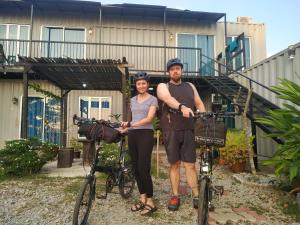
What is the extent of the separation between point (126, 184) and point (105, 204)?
16.2 inches

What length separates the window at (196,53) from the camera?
505 inches

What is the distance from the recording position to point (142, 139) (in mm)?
3668

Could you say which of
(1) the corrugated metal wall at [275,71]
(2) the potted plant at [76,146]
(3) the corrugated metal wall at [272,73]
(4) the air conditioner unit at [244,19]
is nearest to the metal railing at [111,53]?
(4) the air conditioner unit at [244,19]

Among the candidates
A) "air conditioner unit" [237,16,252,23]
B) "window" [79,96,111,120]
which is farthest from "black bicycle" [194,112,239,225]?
"air conditioner unit" [237,16,252,23]

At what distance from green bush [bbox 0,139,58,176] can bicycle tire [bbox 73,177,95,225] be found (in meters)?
3.43

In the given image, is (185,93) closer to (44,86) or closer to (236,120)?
(236,120)

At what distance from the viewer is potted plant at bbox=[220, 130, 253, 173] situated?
6.65 meters

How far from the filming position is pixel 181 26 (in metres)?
13.6

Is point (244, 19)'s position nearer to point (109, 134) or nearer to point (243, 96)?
point (243, 96)

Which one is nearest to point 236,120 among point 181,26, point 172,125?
point 181,26

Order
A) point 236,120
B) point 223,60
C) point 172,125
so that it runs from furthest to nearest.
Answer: point 223,60 → point 236,120 → point 172,125

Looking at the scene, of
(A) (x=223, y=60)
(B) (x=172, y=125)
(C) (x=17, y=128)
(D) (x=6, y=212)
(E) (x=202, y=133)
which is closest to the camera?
(E) (x=202, y=133)

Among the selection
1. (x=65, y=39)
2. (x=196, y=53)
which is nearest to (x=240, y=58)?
(x=196, y=53)

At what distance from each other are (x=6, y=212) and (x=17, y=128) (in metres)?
8.93
